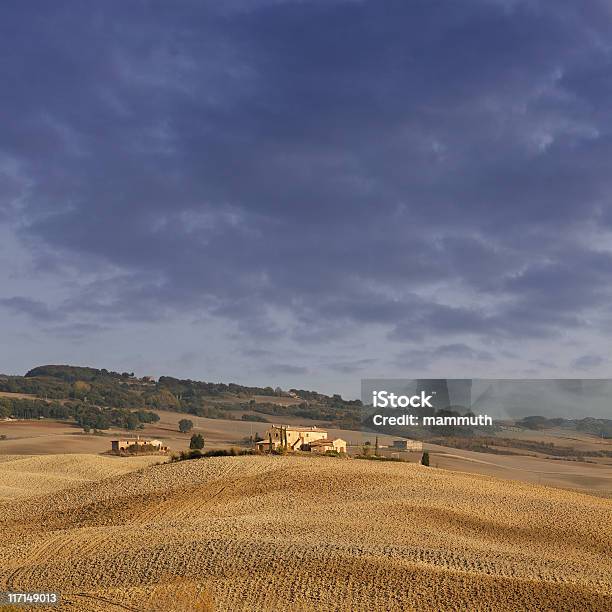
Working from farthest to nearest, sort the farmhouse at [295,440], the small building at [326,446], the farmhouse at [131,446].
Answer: the farmhouse at [131,446] < the farmhouse at [295,440] < the small building at [326,446]

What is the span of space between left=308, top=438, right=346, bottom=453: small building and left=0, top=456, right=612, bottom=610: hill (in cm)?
1970

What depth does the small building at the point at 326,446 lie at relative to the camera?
68.4 metres

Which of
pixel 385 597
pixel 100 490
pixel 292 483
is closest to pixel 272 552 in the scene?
pixel 385 597

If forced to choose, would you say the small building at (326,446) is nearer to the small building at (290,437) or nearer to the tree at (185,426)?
the small building at (290,437)

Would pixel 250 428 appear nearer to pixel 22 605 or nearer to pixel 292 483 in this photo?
pixel 292 483

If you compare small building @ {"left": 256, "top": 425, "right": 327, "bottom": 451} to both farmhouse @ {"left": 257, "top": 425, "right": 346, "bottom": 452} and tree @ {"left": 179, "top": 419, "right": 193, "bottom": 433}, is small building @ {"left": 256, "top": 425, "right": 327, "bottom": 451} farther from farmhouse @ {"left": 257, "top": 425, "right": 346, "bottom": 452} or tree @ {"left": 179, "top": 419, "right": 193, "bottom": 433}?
tree @ {"left": 179, "top": 419, "right": 193, "bottom": 433}

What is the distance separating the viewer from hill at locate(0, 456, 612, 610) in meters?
23.3

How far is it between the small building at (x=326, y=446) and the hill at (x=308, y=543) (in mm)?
19697

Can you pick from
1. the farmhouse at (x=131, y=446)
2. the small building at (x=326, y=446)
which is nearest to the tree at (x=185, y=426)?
the farmhouse at (x=131, y=446)

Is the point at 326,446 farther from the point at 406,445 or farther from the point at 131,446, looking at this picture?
the point at 131,446

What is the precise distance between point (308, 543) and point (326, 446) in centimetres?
4153

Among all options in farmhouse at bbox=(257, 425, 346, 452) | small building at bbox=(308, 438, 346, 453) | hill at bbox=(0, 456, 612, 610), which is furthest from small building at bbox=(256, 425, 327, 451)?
hill at bbox=(0, 456, 612, 610)

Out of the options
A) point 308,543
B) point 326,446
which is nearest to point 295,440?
point 326,446

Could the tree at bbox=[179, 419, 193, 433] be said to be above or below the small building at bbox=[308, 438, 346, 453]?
above
